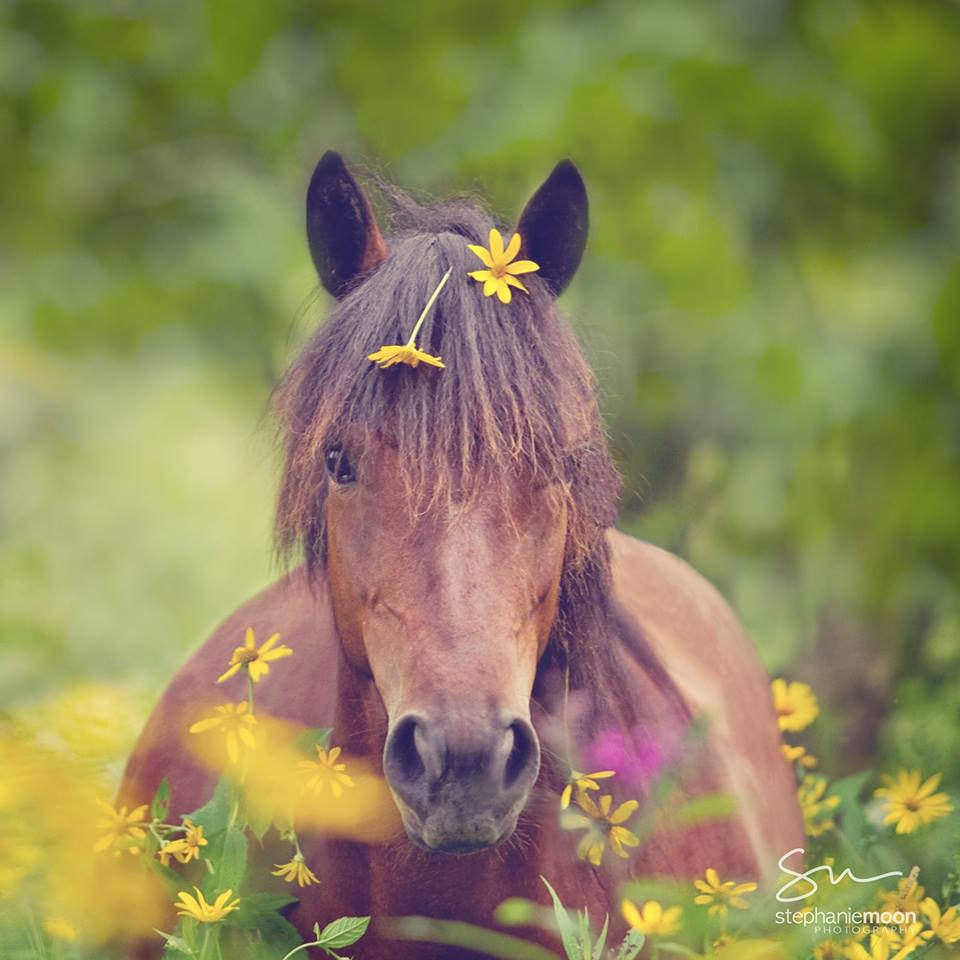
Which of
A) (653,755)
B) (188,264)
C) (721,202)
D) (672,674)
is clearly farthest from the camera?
(188,264)

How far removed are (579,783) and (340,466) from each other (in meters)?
0.64

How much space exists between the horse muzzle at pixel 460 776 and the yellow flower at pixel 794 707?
1.49 m

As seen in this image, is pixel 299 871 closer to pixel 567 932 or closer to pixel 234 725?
pixel 234 725

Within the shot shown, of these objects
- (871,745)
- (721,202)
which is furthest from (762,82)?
(871,745)

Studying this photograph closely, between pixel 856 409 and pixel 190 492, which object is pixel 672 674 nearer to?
pixel 856 409

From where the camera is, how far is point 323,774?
2.01 meters

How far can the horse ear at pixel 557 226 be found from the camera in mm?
2072

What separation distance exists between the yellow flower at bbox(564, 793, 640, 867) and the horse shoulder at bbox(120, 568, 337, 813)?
55cm

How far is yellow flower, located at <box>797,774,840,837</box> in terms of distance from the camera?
2.73m

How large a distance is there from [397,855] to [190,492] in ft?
15.5

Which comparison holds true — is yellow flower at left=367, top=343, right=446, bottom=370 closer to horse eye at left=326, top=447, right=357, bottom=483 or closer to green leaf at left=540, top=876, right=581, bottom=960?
horse eye at left=326, top=447, right=357, bottom=483

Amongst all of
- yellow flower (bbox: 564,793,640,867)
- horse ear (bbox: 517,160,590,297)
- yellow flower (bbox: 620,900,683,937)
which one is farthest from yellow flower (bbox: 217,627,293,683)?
horse ear (bbox: 517,160,590,297)

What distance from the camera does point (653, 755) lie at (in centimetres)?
229

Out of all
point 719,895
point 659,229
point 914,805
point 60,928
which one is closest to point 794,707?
point 914,805
